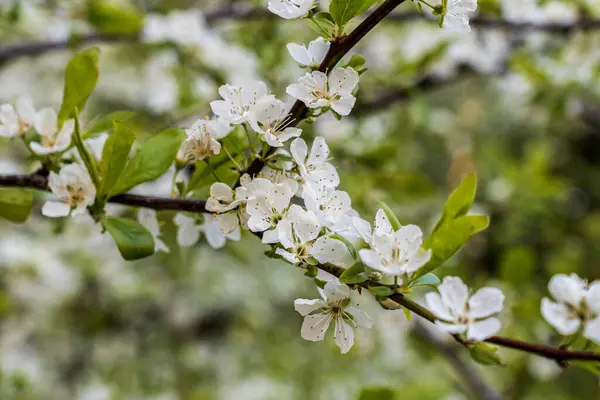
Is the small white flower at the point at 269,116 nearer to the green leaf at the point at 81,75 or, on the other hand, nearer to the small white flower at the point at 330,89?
the small white flower at the point at 330,89

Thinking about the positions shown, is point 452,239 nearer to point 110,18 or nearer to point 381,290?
point 381,290

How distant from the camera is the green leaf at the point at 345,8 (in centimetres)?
33

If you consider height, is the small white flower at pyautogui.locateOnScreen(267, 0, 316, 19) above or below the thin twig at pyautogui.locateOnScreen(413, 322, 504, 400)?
above

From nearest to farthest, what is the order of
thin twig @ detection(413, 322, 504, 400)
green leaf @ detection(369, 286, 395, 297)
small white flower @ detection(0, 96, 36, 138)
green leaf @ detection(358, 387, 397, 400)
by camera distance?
green leaf @ detection(369, 286, 395, 297) < small white flower @ detection(0, 96, 36, 138) < green leaf @ detection(358, 387, 397, 400) < thin twig @ detection(413, 322, 504, 400)

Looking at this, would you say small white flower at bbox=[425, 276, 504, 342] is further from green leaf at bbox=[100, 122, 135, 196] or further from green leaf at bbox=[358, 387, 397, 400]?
green leaf at bbox=[358, 387, 397, 400]

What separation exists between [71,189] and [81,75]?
0.27 feet

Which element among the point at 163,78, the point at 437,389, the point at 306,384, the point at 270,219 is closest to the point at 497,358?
the point at 270,219

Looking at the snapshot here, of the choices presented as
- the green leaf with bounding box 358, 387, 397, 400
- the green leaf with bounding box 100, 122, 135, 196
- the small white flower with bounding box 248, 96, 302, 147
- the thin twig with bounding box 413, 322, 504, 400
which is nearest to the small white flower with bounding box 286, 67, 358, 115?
the small white flower with bounding box 248, 96, 302, 147

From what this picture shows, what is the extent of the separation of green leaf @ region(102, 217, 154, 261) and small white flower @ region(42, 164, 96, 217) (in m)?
0.02

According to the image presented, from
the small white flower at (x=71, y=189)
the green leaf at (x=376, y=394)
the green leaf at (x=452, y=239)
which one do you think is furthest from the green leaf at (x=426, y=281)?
the green leaf at (x=376, y=394)

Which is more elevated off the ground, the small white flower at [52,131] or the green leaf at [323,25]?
the green leaf at [323,25]

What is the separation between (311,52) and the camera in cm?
36

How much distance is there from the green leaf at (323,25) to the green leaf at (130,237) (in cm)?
17

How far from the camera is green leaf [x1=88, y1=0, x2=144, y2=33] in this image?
90 cm
